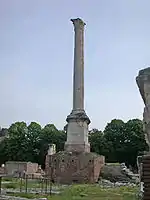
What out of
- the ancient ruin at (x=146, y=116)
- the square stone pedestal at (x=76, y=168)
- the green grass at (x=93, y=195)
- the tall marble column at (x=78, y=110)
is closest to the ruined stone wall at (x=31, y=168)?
the square stone pedestal at (x=76, y=168)

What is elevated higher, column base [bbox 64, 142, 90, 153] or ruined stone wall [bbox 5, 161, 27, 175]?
column base [bbox 64, 142, 90, 153]

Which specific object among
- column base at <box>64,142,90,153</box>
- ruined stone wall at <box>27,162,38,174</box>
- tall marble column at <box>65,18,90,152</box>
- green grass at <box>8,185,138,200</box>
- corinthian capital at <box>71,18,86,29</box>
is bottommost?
green grass at <box>8,185,138,200</box>

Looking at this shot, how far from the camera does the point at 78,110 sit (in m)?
33.8

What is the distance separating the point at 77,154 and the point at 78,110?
4.27m

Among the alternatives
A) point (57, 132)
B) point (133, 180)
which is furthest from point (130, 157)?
point (133, 180)

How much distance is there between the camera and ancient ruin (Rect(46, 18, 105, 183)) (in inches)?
1235

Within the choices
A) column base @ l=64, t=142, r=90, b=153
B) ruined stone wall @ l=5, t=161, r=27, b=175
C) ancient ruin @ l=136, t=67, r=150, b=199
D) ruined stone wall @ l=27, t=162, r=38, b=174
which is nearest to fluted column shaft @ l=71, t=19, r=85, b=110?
column base @ l=64, t=142, r=90, b=153

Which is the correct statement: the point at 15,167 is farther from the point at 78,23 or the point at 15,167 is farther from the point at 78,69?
the point at 78,23

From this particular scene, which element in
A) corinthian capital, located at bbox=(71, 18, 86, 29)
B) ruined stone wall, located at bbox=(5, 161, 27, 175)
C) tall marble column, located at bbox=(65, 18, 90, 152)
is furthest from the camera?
ruined stone wall, located at bbox=(5, 161, 27, 175)

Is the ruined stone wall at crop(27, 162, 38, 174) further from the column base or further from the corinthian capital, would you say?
the corinthian capital

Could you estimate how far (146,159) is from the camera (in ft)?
23.2

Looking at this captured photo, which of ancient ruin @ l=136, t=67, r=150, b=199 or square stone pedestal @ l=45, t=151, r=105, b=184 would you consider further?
square stone pedestal @ l=45, t=151, r=105, b=184

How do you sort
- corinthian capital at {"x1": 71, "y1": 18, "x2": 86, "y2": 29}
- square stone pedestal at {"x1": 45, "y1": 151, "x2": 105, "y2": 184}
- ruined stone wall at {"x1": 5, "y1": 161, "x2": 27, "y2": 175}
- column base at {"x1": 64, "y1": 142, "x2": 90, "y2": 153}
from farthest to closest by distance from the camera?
1. ruined stone wall at {"x1": 5, "y1": 161, "x2": 27, "y2": 175}
2. corinthian capital at {"x1": 71, "y1": 18, "x2": 86, "y2": 29}
3. column base at {"x1": 64, "y1": 142, "x2": 90, "y2": 153}
4. square stone pedestal at {"x1": 45, "y1": 151, "x2": 105, "y2": 184}

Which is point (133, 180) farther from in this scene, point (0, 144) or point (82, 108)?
point (0, 144)
